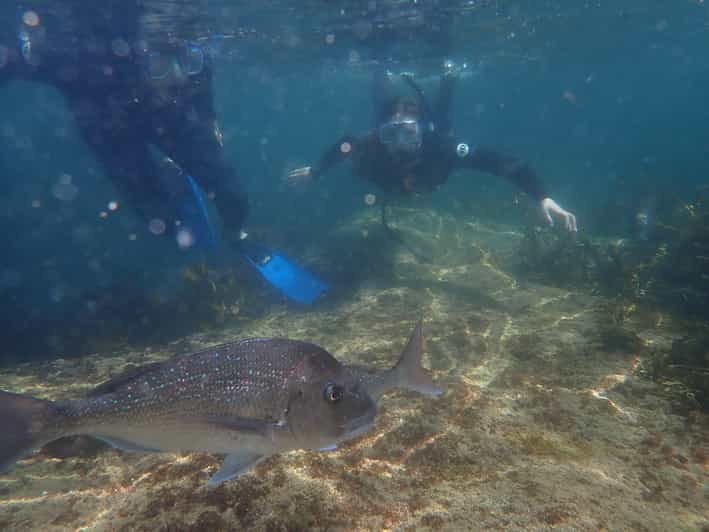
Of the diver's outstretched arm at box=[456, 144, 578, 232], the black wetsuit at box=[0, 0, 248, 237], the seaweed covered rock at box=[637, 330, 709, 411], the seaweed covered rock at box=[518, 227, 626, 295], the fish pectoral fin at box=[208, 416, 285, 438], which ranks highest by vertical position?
the black wetsuit at box=[0, 0, 248, 237]

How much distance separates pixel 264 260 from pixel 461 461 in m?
8.12

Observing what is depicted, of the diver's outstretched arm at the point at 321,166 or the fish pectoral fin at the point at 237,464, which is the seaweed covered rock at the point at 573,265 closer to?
the diver's outstretched arm at the point at 321,166

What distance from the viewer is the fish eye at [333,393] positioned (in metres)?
2.42

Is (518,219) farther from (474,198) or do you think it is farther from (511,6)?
(511,6)

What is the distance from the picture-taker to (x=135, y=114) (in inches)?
384

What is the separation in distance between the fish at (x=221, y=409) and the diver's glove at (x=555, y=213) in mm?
7947

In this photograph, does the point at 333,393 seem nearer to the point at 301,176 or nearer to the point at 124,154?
the point at 301,176

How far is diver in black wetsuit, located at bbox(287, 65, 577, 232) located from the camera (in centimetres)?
1038

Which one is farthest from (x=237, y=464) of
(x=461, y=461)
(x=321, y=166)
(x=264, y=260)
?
(x=321, y=166)

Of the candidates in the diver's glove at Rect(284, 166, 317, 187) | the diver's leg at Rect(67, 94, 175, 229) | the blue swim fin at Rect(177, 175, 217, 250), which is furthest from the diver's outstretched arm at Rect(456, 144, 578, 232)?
the diver's leg at Rect(67, 94, 175, 229)

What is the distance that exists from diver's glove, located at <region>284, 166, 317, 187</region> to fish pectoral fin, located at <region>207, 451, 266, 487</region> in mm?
9002

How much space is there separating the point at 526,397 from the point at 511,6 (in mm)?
22720

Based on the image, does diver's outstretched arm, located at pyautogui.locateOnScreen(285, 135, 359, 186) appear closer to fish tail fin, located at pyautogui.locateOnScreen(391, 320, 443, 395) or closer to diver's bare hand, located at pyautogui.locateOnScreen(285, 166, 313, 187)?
diver's bare hand, located at pyautogui.locateOnScreen(285, 166, 313, 187)

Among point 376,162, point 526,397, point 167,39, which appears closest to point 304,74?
point 167,39
